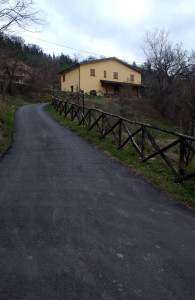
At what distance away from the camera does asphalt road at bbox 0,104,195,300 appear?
2352 millimetres

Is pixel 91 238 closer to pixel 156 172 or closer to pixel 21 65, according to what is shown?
pixel 156 172

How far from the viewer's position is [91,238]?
10.5 feet

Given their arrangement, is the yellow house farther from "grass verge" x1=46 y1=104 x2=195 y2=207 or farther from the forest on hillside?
"grass verge" x1=46 y1=104 x2=195 y2=207

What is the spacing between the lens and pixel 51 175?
578cm

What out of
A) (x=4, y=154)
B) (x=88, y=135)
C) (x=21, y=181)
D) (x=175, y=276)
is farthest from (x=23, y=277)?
(x=88, y=135)

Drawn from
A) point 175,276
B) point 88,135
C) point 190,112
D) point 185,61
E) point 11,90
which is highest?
point 185,61

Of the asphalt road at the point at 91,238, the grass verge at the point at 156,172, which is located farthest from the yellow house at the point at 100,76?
the asphalt road at the point at 91,238

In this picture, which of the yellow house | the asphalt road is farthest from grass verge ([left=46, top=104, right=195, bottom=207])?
the yellow house

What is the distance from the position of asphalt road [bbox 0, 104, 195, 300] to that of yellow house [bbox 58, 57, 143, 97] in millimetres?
29183

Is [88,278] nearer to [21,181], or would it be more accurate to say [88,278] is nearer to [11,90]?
[21,181]

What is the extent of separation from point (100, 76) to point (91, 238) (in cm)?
3524

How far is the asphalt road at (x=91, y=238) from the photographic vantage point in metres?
2.35

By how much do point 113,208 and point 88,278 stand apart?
176 centimetres

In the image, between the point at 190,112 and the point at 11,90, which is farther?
the point at 11,90
